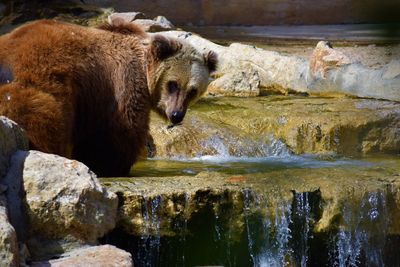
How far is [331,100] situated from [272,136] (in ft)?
4.22

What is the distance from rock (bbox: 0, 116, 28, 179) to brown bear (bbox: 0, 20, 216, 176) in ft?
1.77

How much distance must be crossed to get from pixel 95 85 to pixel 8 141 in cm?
144

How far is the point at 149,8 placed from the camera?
1584cm

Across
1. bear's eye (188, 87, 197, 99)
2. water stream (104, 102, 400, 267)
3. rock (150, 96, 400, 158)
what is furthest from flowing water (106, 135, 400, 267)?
rock (150, 96, 400, 158)

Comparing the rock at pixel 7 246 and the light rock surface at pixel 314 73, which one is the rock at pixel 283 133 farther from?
the rock at pixel 7 246

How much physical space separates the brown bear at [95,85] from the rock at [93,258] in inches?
51.3

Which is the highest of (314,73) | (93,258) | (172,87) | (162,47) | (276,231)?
(162,47)

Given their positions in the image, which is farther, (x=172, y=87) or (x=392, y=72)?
(x=392, y=72)

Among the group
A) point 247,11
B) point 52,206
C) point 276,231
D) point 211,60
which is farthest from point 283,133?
point 247,11

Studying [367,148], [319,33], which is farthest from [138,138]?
[319,33]

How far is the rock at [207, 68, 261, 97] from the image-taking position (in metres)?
9.67

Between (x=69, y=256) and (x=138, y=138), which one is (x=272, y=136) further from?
(x=69, y=256)

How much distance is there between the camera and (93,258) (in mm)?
4277

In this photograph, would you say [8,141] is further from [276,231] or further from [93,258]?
[276,231]
